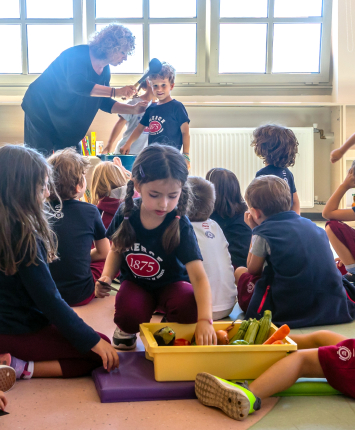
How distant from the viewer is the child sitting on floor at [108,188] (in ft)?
7.76

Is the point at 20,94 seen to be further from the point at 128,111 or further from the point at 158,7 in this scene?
the point at 128,111

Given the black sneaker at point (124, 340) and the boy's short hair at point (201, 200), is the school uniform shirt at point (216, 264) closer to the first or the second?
the boy's short hair at point (201, 200)

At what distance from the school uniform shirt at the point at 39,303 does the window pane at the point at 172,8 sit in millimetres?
3492

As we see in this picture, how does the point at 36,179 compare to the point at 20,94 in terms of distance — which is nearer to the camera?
the point at 36,179

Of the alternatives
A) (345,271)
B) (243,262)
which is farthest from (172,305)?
(345,271)

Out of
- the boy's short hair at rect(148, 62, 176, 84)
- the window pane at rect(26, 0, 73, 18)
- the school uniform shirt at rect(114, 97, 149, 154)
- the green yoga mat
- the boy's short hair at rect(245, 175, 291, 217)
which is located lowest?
the green yoga mat

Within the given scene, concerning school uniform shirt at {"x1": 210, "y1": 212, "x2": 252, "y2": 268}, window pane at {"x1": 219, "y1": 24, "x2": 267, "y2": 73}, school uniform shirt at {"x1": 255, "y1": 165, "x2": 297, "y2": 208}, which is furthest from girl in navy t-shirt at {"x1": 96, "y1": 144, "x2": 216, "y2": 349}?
window pane at {"x1": 219, "y1": 24, "x2": 267, "y2": 73}

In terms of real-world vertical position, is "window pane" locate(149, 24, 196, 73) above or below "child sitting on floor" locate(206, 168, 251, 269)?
above

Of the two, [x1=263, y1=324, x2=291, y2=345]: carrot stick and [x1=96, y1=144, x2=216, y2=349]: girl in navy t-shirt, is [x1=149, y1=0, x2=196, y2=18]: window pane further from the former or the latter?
[x1=263, y1=324, x2=291, y2=345]: carrot stick

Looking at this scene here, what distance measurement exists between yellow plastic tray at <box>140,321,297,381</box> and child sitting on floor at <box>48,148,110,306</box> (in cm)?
77

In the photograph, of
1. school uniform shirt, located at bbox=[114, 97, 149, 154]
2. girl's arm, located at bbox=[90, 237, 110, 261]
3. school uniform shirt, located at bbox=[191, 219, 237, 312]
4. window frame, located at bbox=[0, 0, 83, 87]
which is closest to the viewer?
school uniform shirt, located at bbox=[191, 219, 237, 312]

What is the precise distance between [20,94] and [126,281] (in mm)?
3214

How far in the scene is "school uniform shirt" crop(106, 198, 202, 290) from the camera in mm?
1406

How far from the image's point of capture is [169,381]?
116 cm
